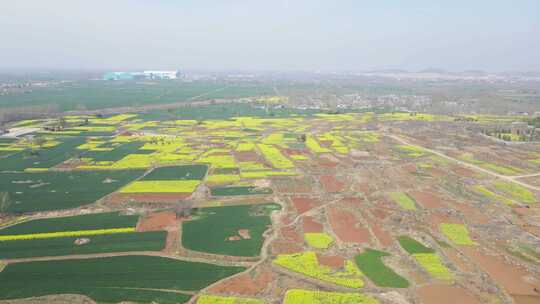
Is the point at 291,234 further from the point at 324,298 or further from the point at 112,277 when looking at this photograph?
the point at 112,277

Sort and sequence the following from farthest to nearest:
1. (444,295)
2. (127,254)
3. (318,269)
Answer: (127,254), (318,269), (444,295)

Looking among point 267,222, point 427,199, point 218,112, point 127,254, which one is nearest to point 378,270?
→ point 267,222

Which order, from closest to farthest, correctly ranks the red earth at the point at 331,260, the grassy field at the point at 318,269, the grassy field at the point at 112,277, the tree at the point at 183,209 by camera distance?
the grassy field at the point at 112,277, the grassy field at the point at 318,269, the red earth at the point at 331,260, the tree at the point at 183,209

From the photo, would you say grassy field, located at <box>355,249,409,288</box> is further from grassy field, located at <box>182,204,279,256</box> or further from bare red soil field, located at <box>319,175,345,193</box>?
bare red soil field, located at <box>319,175,345,193</box>

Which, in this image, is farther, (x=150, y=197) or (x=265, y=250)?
(x=150, y=197)

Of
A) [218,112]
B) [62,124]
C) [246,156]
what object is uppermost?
[218,112]

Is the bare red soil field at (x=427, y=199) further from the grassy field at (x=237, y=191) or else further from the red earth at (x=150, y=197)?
the red earth at (x=150, y=197)

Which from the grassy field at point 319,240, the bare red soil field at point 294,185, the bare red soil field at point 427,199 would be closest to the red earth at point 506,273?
the bare red soil field at point 427,199
